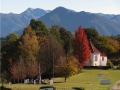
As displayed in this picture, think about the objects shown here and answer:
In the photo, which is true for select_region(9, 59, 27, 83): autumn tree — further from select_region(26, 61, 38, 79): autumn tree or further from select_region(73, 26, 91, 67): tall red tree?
select_region(73, 26, 91, 67): tall red tree

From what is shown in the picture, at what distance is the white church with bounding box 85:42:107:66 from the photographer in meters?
76.3

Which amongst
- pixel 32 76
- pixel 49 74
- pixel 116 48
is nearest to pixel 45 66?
pixel 49 74

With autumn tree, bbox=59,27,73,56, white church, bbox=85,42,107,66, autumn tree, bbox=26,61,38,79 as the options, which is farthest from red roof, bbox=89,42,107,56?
autumn tree, bbox=26,61,38,79

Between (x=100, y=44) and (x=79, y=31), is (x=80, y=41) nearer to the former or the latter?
(x=79, y=31)

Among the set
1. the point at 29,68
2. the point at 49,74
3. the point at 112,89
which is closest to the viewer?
the point at 112,89

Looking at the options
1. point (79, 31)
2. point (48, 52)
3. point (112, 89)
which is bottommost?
point (112, 89)

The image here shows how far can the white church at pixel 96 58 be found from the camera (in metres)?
76.3

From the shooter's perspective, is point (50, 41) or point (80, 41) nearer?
point (50, 41)

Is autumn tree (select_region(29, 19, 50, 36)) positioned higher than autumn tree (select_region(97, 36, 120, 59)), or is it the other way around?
autumn tree (select_region(29, 19, 50, 36))

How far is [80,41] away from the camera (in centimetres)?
6662

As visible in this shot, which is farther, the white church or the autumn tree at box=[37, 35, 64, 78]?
the white church

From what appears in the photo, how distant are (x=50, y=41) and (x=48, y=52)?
2.19 meters

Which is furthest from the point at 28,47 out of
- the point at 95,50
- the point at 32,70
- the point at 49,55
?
the point at 95,50

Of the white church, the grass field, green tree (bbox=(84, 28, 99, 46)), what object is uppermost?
green tree (bbox=(84, 28, 99, 46))
